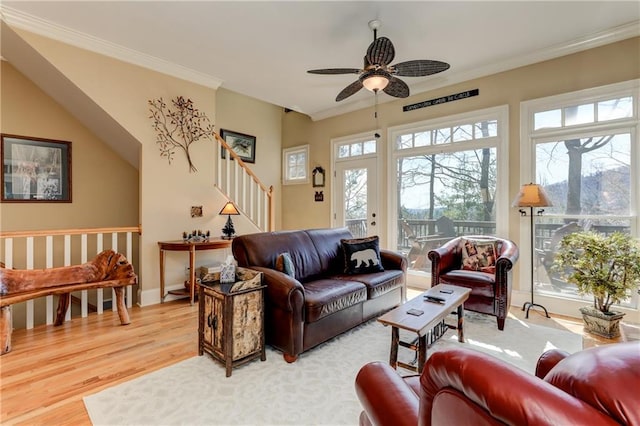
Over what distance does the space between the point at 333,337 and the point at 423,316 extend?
908 mm

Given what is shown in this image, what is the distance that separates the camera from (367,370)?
3.78ft

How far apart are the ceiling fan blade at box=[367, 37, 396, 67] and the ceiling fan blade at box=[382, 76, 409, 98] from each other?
227 mm

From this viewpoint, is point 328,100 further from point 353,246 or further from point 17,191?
point 17,191

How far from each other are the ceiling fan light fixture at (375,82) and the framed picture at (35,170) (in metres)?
4.13

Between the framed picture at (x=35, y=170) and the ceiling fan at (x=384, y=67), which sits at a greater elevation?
the ceiling fan at (x=384, y=67)

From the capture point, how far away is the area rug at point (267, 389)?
1.75m

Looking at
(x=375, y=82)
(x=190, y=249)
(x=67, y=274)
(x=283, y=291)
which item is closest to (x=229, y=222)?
(x=190, y=249)

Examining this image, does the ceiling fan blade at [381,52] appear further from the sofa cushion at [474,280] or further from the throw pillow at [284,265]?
the sofa cushion at [474,280]

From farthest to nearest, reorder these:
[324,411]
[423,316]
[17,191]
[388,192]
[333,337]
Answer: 1. [388,192]
2. [17,191]
3. [333,337]
4. [423,316]
5. [324,411]

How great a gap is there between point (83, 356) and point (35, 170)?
2.90 m

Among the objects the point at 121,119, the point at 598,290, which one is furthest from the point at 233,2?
the point at 598,290

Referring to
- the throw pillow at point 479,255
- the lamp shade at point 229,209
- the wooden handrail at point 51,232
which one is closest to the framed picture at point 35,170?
the wooden handrail at point 51,232

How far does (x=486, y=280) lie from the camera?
304 centimetres

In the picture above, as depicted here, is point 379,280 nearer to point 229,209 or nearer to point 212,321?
point 212,321
